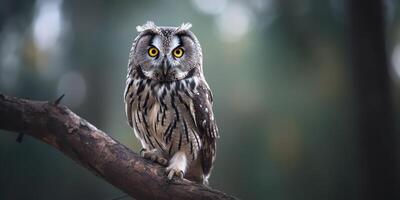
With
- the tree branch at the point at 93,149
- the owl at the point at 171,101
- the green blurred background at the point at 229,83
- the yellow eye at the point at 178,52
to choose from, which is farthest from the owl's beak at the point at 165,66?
the green blurred background at the point at 229,83

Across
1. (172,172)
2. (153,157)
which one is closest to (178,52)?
(153,157)

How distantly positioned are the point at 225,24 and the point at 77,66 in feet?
5.68

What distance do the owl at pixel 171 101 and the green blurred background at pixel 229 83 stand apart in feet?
5.10

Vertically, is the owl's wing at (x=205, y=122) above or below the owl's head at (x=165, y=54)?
below

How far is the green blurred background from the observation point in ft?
13.3

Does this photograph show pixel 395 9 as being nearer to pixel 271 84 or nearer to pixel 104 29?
pixel 271 84

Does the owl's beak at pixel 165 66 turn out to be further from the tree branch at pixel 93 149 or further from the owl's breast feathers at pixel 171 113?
the tree branch at pixel 93 149

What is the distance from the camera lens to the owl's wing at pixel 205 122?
8.01 ft

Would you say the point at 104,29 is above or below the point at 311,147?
above

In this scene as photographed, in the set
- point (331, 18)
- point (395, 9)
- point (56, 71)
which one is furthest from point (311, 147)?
point (56, 71)

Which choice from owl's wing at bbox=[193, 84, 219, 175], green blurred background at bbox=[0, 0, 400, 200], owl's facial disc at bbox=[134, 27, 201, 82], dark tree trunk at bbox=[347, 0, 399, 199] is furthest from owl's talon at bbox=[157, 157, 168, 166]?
green blurred background at bbox=[0, 0, 400, 200]

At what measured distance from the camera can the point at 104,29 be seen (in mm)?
5586

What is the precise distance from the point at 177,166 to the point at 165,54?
63 cm

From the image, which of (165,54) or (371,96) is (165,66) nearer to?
(165,54)
